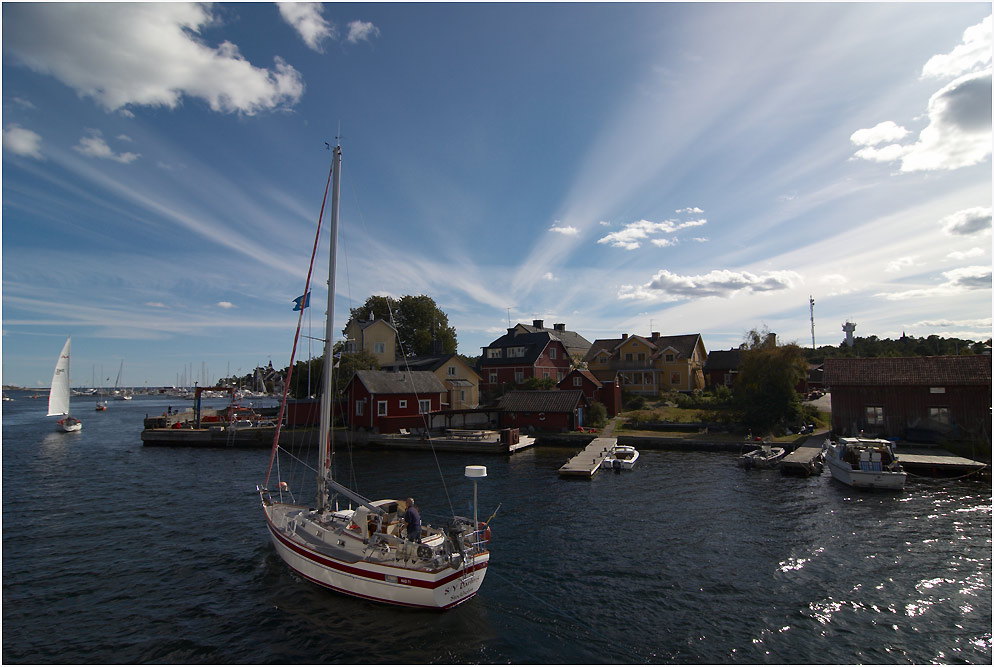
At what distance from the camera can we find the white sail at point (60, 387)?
63.2m

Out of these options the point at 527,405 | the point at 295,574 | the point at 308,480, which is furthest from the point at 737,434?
the point at 295,574

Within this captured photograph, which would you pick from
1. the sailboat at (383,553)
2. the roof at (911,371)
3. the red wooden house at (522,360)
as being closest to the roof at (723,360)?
the red wooden house at (522,360)

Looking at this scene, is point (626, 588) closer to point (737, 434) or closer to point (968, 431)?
point (737, 434)

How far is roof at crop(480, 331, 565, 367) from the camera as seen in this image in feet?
218

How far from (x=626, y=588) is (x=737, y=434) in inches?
1235

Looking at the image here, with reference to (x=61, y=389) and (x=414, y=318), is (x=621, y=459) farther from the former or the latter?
(x=61, y=389)

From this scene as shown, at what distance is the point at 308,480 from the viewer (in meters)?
32.1

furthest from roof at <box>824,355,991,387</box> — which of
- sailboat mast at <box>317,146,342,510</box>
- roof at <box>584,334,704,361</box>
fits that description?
sailboat mast at <box>317,146,342,510</box>

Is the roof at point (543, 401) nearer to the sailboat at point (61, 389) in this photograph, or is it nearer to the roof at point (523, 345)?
the roof at point (523, 345)

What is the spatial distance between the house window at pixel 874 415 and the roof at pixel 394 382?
36.1 meters

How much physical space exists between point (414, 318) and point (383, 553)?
75.2 metres

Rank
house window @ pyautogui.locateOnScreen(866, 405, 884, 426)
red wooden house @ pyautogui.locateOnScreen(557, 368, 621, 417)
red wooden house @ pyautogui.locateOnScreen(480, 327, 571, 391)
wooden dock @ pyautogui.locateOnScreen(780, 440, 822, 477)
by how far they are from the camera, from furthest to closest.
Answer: red wooden house @ pyautogui.locateOnScreen(480, 327, 571, 391) < red wooden house @ pyautogui.locateOnScreen(557, 368, 621, 417) < house window @ pyautogui.locateOnScreen(866, 405, 884, 426) < wooden dock @ pyautogui.locateOnScreen(780, 440, 822, 477)

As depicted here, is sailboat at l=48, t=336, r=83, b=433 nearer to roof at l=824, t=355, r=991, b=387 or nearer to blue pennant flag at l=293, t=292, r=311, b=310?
blue pennant flag at l=293, t=292, r=311, b=310

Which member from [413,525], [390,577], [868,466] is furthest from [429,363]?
[390,577]
